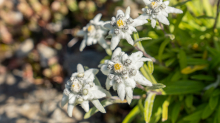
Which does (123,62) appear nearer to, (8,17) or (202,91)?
(202,91)

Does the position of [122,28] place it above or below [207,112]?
above

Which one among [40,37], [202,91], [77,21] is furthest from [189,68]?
[40,37]

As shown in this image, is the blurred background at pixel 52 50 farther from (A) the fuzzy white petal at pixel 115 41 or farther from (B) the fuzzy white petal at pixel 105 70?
(B) the fuzzy white petal at pixel 105 70

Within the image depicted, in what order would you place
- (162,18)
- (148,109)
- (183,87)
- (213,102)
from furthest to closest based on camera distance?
1. (183,87)
2. (213,102)
3. (148,109)
4. (162,18)

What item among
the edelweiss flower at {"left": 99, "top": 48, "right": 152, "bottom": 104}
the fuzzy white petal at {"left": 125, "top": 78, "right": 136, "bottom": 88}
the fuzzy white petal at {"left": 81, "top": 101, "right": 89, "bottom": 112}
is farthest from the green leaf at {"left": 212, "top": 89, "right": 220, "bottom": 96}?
the fuzzy white petal at {"left": 81, "top": 101, "right": 89, "bottom": 112}

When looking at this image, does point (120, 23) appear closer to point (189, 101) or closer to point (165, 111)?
point (165, 111)

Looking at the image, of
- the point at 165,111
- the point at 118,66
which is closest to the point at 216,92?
the point at 165,111

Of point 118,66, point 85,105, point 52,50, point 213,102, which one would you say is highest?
point 52,50

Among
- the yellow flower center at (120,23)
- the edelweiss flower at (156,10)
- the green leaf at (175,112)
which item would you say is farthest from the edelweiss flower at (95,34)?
the green leaf at (175,112)
